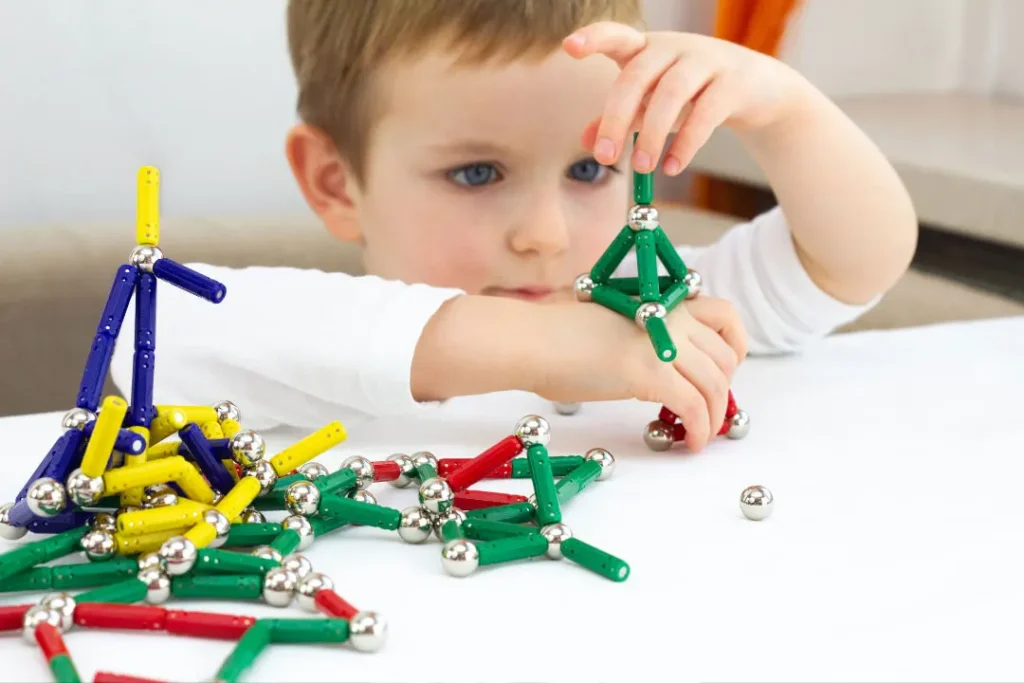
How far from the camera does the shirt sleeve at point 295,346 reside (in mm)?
602

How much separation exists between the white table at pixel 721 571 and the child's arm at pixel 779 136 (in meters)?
0.16

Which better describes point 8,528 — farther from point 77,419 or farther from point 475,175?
point 475,175

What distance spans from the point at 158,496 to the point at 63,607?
82 millimetres

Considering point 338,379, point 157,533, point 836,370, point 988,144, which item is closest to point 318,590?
point 157,533

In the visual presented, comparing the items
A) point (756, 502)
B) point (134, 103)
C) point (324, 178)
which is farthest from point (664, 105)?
point (134, 103)

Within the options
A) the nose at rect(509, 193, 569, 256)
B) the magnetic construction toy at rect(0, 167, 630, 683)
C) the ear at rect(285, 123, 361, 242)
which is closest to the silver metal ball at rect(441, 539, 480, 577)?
the magnetic construction toy at rect(0, 167, 630, 683)

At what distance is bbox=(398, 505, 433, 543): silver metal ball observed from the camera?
45 centimetres

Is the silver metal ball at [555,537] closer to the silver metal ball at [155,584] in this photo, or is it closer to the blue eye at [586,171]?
the silver metal ball at [155,584]

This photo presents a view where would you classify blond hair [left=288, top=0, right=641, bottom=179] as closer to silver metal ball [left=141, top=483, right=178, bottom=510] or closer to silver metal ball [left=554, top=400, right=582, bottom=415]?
silver metal ball [left=554, top=400, right=582, bottom=415]

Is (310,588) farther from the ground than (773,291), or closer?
closer

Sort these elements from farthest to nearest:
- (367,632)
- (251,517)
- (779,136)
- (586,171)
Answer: (586,171) → (779,136) → (251,517) → (367,632)

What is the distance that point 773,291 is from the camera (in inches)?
32.4

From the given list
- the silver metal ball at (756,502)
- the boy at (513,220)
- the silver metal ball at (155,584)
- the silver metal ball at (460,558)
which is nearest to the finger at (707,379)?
the boy at (513,220)

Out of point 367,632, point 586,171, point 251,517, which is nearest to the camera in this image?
point 367,632
